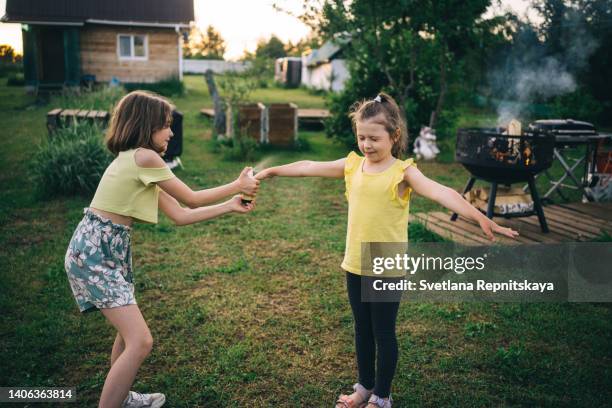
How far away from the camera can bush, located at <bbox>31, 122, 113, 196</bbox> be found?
24.2ft

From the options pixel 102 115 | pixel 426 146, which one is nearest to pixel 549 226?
pixel 426 146

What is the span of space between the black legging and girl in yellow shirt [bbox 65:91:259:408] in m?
1.11

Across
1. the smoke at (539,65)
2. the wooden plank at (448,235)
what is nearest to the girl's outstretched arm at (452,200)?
the wooden plank at (448,235)

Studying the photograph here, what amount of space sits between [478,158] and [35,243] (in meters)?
5.07

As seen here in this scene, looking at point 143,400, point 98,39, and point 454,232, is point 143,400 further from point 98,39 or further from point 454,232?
point 98,39

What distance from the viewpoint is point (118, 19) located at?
902 inches

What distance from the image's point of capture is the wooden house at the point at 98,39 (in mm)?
21859

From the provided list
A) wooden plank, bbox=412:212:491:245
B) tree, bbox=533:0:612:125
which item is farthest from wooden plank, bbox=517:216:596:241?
tree, bbox=533:0:612:125

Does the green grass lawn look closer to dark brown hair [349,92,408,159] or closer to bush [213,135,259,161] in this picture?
dark brown hair [349,92,408,159]

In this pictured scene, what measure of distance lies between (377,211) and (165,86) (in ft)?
71.7

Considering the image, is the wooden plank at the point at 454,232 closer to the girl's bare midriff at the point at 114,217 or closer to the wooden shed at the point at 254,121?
the girl's bare midriff at the point at 114,217

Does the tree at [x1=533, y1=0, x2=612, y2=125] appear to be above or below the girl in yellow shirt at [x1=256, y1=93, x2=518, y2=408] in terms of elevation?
above

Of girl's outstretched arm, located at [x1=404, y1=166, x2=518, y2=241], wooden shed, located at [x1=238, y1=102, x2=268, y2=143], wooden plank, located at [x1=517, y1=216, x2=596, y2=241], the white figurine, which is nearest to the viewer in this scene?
girl's outstretched arm, located at [x1=404, y1=166, x2=518, y2=241]

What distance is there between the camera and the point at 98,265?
2.56 metres
